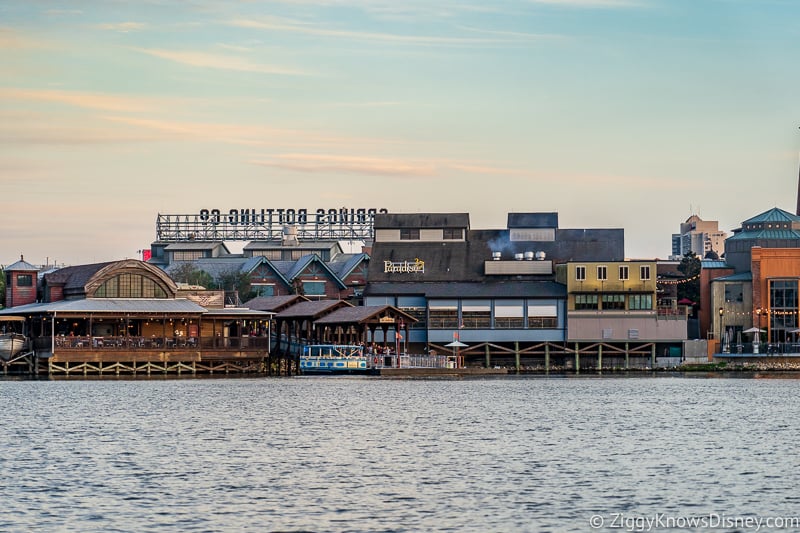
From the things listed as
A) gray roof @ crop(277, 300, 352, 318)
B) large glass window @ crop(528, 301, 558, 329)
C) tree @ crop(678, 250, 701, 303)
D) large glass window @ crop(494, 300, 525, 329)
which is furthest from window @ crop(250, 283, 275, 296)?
tree @ crop(678, 250, 701, 303)

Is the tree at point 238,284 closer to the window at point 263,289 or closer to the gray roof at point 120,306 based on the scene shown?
the window at point 263,289

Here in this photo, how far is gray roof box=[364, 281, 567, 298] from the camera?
122312 millimetres

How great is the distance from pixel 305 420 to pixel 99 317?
146ft

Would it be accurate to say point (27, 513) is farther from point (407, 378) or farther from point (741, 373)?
point (741, 373)

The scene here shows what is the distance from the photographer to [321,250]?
7131 inches

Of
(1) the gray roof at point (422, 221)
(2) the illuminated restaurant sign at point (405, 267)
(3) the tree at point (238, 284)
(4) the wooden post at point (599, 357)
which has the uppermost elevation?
(1) the gray roof at point (422, 221)

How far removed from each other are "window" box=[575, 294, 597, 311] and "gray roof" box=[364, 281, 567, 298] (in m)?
1.21

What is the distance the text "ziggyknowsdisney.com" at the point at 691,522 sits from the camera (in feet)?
113

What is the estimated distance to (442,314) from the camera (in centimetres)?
12331

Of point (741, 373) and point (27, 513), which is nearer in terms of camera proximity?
point (27, 513)

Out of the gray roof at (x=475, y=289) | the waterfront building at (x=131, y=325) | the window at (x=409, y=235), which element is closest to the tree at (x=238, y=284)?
the window at (x=409, y=235)

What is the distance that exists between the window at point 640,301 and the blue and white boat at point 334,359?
83.6 ft

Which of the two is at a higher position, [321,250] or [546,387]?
[321,250]

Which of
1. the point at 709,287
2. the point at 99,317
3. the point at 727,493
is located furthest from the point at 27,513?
the point at 709,287
